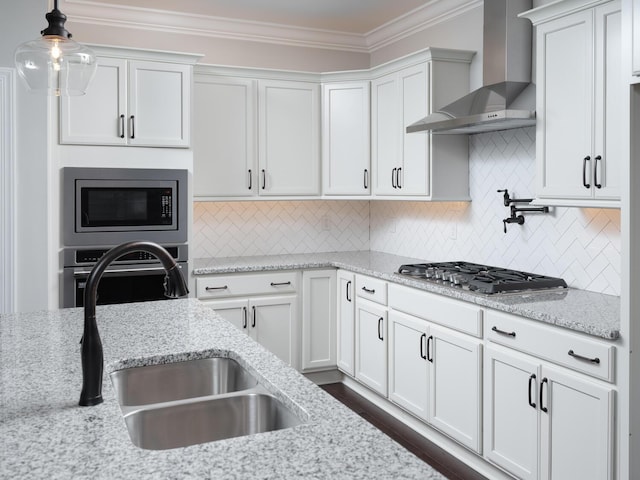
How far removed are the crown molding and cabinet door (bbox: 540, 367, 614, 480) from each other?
2573mm

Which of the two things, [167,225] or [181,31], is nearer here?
[167,225]

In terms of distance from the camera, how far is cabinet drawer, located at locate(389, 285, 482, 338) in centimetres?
305

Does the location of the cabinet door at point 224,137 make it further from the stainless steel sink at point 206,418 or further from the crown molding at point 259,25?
the stainless steel sink at point 206,418

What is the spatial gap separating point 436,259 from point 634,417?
7.52 ft

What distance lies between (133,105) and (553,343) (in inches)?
116

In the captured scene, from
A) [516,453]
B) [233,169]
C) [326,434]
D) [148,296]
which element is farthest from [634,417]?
[233,169]

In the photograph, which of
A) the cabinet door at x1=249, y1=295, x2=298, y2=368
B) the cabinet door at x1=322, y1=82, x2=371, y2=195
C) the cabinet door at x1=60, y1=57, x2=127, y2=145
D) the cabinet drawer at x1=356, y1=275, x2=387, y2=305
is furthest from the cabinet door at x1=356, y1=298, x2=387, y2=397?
the cabinet door at x1=60, y1=57, x2=127, y2=145

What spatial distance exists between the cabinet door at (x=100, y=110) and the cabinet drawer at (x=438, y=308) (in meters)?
2.05

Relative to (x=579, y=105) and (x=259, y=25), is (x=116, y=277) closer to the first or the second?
(x=259, y=25)

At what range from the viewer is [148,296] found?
3967mm

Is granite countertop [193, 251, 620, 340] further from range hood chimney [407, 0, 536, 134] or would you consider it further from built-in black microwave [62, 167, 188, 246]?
range hood chimney [407, 0, 536, 134]

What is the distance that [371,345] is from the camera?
13.6 ft

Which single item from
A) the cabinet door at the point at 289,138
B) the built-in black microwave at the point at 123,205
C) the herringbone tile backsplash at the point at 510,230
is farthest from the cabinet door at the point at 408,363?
the built-in black microwave at the point at 123,205

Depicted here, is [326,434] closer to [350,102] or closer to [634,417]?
[634,417]
